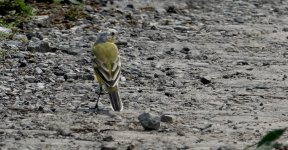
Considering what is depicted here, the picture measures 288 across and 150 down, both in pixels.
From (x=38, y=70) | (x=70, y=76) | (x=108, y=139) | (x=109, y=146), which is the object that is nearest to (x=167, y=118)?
(x=108, y=139)

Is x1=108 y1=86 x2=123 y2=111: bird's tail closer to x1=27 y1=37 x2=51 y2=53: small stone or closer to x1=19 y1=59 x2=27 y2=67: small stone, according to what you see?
x1=19 y1=59 x2=27 y2=67: small stone

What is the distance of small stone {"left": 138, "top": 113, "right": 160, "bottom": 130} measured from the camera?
347 inches

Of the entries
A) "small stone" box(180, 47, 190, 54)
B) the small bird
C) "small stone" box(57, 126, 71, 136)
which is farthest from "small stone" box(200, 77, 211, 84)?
"small stone" box(57, 126, 71, 136)

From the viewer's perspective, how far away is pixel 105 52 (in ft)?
34.4

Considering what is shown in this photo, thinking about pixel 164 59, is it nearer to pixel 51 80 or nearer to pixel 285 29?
pixel 51 80

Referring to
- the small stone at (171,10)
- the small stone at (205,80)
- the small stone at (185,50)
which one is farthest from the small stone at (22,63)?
the small stone at (171,10)

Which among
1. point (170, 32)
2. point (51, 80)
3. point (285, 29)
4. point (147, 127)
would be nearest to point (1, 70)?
point (51, 80)

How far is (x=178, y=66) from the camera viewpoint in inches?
486

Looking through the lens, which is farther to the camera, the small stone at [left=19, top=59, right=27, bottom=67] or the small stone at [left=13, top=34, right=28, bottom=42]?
the small stone at [left=13, top=34, right=28, bottom=42]

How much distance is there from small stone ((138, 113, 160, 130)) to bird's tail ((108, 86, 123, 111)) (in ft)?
2.17

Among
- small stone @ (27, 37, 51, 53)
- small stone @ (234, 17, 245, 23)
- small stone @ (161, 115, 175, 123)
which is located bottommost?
small stone @ (234, 17, 245, 23)

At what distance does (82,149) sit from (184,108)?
84.4 inches

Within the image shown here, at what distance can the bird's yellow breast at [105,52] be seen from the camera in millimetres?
10262

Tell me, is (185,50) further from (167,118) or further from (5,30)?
(167,118)
